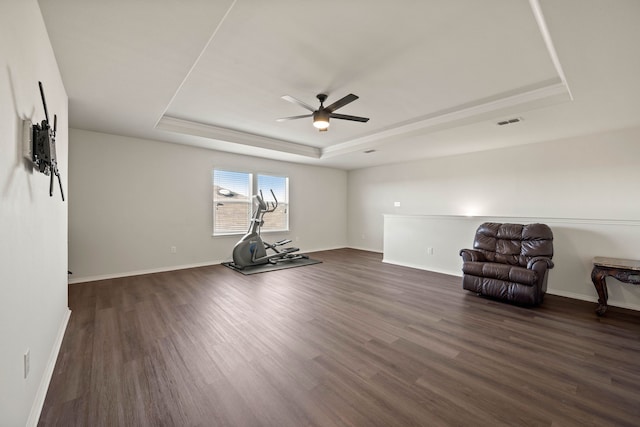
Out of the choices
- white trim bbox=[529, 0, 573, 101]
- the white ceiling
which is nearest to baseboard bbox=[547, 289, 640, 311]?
the white ceiling

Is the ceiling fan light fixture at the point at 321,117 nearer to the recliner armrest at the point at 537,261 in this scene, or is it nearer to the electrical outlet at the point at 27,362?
the electrical outlet at the point at 27,362

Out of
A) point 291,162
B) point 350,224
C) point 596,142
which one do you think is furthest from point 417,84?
point 350,224

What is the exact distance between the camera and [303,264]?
562 centimetres

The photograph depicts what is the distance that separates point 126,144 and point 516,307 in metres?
6.51

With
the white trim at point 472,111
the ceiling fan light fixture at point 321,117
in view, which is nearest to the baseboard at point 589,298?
the white trim at point 472,111

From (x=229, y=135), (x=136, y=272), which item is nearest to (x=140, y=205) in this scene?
(x=136, y=272)

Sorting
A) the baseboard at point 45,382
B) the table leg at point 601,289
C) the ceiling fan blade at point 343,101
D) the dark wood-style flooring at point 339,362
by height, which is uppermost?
the ceiling fan blade at point 343,101

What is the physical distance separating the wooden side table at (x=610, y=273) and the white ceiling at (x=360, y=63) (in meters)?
1.89

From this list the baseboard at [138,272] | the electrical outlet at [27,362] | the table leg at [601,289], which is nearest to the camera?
the electrical outlet at [27,362]

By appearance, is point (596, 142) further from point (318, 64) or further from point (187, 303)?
point (187, 303)

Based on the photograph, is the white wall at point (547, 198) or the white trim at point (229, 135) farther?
the white trim at point (229, 135)

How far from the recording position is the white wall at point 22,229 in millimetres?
1139

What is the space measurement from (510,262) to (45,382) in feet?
16.7

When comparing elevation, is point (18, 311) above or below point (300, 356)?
above
